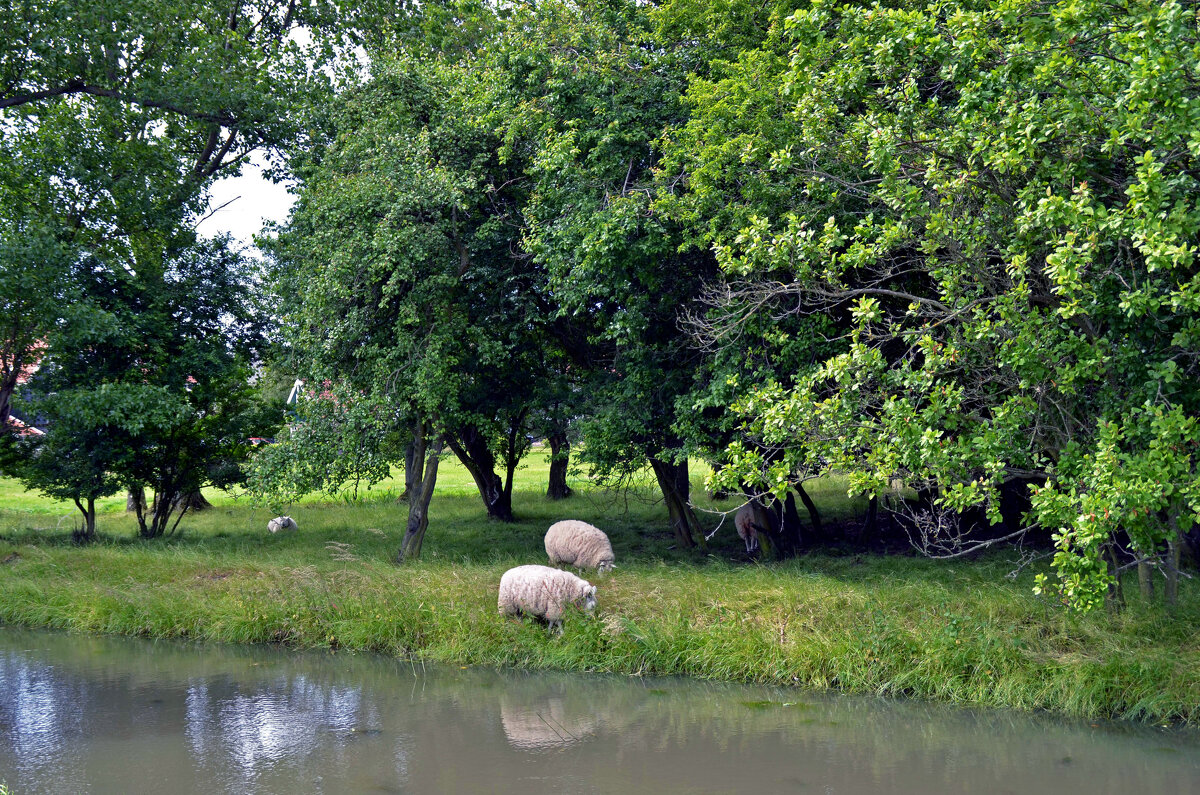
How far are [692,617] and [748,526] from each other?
20.8 feet

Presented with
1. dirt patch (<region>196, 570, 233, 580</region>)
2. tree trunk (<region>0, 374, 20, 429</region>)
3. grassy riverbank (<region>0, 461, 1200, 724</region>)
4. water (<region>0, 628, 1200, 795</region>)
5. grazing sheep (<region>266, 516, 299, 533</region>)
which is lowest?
water (<region>0, 628, 1200, 795</region>)

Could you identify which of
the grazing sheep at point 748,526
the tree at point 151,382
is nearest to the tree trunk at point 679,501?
the grazing sheep at point 748,526

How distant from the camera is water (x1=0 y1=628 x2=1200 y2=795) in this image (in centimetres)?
815

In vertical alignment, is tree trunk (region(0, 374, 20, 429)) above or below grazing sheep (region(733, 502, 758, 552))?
above

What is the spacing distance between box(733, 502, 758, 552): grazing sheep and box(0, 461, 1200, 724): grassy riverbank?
468 millimetres

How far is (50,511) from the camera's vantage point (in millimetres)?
29562

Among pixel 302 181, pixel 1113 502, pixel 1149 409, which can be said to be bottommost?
pixel 1113 502

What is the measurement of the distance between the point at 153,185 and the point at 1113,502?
62.6ft

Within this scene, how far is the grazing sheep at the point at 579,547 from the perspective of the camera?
599 inches

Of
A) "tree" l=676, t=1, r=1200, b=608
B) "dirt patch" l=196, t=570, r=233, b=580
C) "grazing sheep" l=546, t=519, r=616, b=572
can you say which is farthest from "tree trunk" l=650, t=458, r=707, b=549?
"dirt patch" l=196, t=570, r=233, b=580

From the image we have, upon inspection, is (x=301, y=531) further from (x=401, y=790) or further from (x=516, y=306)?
(x=401, y=790)

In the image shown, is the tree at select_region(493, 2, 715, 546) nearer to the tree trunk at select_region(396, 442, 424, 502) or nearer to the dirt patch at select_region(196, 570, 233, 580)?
the tree trunk at select_region(396, 442, 424, 502)

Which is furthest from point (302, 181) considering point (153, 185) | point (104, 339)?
point (104, 339)

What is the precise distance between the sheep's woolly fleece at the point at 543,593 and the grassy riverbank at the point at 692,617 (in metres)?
0.24
